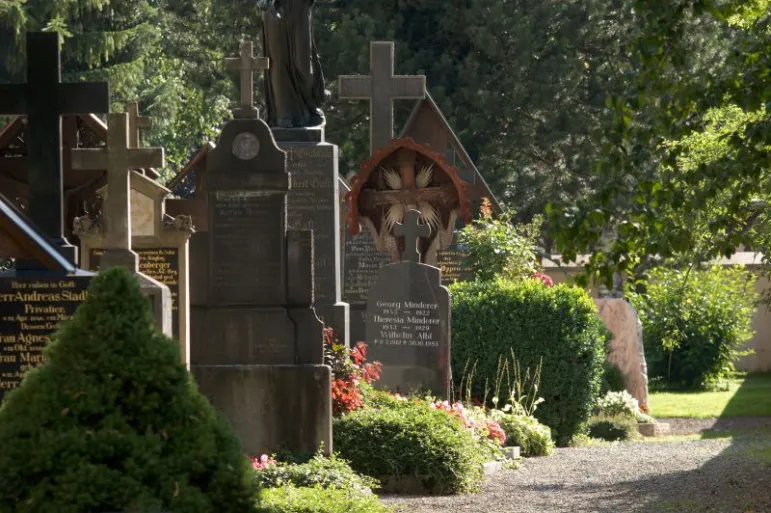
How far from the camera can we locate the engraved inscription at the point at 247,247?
12742 mm

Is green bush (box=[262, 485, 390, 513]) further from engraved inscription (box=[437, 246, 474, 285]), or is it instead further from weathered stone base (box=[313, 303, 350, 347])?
engraved inscription (box=[437, 246, 474, 285])

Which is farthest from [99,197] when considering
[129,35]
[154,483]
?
[129,35]

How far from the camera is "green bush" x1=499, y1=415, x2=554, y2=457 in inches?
632

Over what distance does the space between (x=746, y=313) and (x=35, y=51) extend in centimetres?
2031

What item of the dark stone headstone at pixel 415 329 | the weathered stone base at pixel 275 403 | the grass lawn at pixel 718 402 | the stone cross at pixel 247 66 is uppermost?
the stone cross at pixel 247 66

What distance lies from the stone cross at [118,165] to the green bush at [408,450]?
2.22 m

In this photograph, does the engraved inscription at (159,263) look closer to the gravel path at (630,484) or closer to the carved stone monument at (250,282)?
the carved stone monument at (250,282)

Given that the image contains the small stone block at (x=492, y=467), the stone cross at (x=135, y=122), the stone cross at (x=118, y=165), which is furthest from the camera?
the stone cross at (x=135, y=122)

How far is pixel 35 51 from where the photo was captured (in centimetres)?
1190

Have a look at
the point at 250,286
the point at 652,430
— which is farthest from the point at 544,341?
the point at 250,286

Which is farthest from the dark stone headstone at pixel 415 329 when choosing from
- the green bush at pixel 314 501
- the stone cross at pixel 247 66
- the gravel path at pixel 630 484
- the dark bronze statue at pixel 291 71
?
the green bush at pixel 314 501

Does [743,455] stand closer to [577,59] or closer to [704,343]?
[704,343]

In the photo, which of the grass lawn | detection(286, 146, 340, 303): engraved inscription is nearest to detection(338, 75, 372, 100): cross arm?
detection(286, 146, 340, 303): engraved inscription

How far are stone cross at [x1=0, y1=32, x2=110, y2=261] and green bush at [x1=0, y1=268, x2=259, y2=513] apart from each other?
5.76 m
